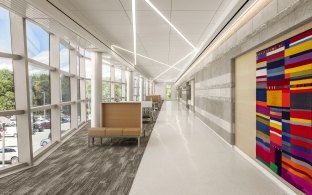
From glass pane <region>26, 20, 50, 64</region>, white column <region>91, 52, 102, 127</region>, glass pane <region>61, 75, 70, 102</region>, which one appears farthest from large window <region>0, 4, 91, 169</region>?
white column <region>91, 52, 102, 127</region>

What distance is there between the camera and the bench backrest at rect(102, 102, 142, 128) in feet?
23.4

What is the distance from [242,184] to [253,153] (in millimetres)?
1328

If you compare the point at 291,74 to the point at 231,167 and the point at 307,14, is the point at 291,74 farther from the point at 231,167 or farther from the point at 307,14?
the point at 231,167

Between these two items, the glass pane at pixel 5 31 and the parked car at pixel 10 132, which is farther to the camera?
the parked car at pixel 10 132

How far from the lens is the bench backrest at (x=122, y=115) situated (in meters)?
7.13

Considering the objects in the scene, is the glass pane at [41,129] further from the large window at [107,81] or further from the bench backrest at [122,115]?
the large window at [107,81]

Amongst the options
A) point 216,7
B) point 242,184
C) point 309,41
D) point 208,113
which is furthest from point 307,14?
point 208,113

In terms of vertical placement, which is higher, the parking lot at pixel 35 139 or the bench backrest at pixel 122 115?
the bench backrest at pixel 122 115

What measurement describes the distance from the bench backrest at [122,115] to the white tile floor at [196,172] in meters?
1.10

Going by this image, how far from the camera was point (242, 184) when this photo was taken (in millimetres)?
3646

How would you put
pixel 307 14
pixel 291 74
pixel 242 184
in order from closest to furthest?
pixel 307 14 < pixel 291 74 < pixel 242 184

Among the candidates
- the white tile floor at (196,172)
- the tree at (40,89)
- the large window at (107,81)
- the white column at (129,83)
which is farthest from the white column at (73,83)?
the white column at (129,83)

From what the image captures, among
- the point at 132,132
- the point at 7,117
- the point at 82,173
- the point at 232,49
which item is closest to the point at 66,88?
the point at 132,132

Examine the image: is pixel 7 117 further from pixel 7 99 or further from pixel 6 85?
pixel 6 85
